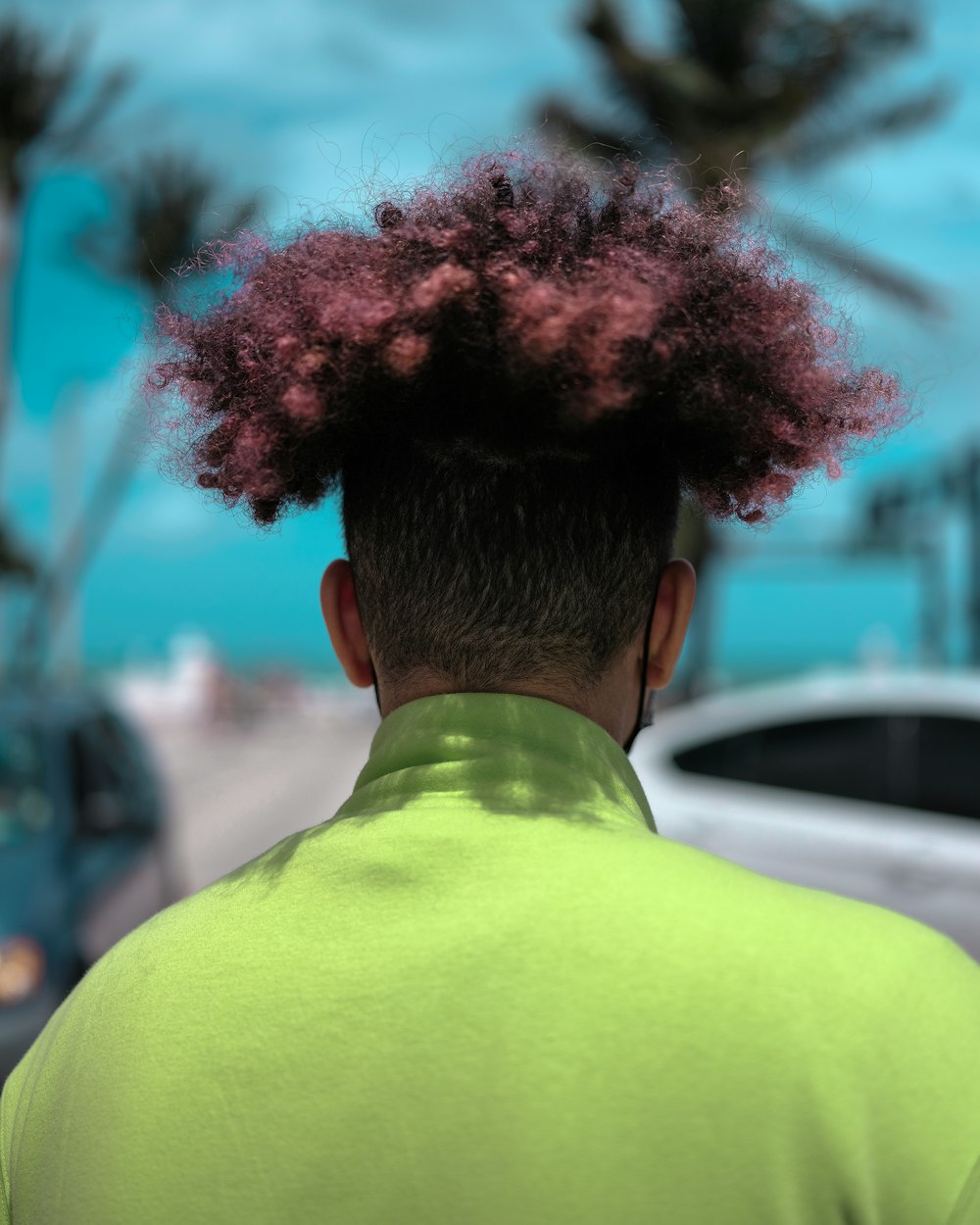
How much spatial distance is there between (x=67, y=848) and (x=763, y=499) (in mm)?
4729

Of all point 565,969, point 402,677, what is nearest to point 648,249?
point 402,677

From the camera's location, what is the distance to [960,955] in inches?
42.4

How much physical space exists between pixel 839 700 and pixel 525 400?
17.5 feet

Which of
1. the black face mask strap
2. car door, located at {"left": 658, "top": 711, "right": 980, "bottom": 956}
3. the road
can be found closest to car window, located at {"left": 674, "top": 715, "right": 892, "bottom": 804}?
car door, located at {"left": 658, "top": 711, "right": 980, "bottom": 956}

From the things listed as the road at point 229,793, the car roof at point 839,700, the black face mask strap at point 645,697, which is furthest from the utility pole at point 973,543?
the black face mask strap at point 645,697

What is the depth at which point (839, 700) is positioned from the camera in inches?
251

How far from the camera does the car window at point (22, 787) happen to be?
5.75m

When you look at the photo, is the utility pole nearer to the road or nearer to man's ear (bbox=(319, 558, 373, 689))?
the road

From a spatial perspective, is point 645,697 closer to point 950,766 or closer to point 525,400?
point 525,400

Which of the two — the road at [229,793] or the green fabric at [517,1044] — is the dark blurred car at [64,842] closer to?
the road at [229,793]

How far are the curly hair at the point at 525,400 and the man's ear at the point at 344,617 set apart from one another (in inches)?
1.8

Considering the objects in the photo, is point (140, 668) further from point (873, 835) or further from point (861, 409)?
point (861, 409)

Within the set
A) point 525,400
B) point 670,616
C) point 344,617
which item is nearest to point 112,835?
point 344,617

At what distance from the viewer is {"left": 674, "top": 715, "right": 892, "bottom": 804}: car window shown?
242 inches
